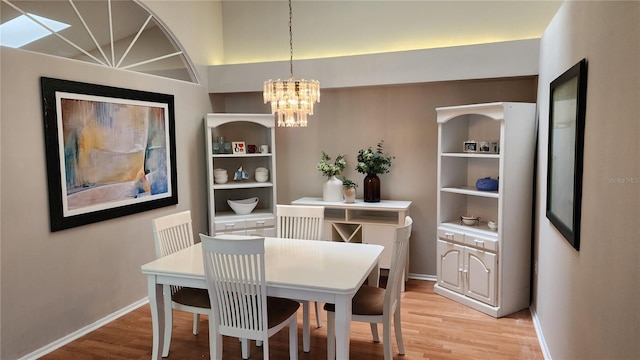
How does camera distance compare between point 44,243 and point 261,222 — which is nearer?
point 44,243

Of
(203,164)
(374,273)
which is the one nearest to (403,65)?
(374,273)

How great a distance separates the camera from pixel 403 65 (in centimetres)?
420

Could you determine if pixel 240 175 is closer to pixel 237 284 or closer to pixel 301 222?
pixel 301 222

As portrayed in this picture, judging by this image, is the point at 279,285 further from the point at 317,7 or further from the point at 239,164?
the point at 317,7

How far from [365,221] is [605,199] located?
2.83 meters

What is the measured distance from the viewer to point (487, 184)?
3902 millimetres

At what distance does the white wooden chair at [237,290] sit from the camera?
7.98 ft

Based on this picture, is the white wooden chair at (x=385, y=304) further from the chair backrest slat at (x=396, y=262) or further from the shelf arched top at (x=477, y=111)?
the shelf arched top at (x=477, y=111)

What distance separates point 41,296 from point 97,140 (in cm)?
123

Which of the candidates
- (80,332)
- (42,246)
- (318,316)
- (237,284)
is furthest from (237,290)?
(80,332)

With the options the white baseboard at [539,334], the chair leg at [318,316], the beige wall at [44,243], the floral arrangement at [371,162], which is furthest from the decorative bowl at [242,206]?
the white baseboard at [539,334]

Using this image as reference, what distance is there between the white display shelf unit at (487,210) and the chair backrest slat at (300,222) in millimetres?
1243

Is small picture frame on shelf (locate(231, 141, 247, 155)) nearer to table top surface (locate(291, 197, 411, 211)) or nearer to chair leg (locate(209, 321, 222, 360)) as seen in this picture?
table top surface (locate(291, 197, 411, 211))

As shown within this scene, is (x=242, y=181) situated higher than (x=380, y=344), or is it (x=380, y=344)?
(x=242, y=181)
